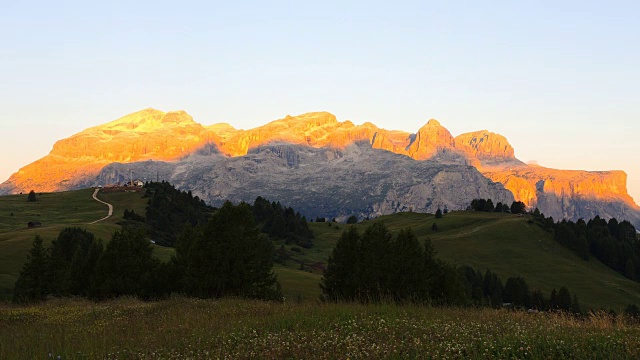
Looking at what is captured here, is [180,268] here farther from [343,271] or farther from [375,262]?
[375,262]

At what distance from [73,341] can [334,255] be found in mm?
32691

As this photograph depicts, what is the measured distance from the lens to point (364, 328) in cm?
1642

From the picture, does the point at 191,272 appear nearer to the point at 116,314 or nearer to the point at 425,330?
the point at 116,314

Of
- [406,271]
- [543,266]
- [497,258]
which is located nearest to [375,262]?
[406,271]

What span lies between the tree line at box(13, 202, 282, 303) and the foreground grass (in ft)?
71.3

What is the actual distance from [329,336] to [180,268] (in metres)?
38.8

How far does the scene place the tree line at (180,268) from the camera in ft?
146

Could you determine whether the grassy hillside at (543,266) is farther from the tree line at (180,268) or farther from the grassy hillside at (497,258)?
the tree line at (180,268)

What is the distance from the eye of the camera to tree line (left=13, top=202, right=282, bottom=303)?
44500mm

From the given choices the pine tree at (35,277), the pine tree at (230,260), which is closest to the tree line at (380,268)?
the pine tree at (230,260)

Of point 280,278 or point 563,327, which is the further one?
point 280,278

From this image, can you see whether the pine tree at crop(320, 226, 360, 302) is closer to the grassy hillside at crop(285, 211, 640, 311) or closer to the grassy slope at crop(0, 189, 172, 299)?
the grassy slope at crop(0, 189, 172, 299)

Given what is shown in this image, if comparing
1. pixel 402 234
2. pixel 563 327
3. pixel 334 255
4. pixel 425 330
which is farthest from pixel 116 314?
pixel 402 234

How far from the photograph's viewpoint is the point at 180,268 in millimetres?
51594
